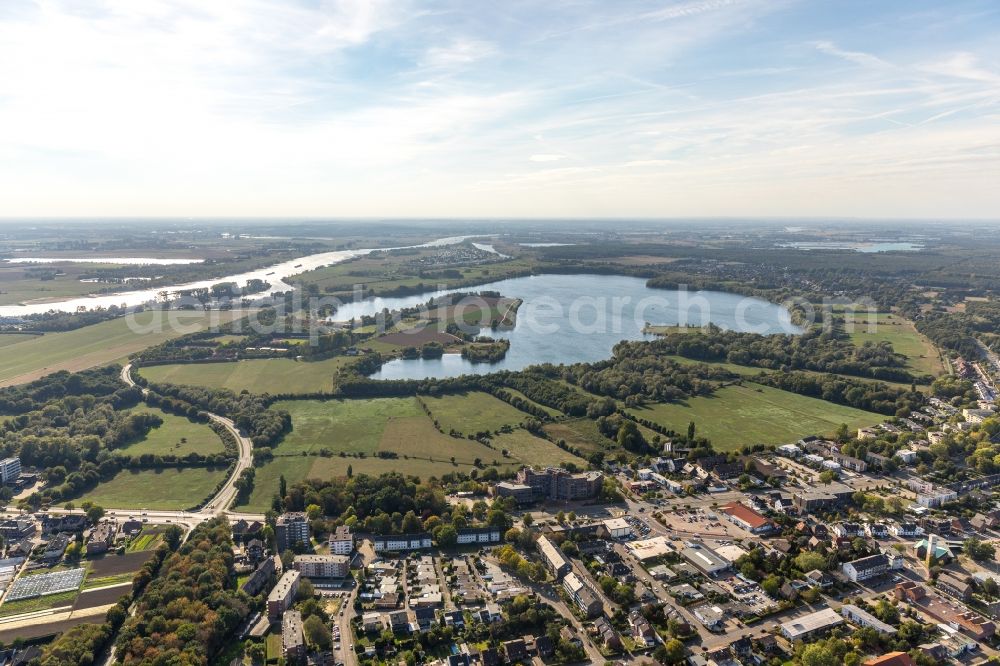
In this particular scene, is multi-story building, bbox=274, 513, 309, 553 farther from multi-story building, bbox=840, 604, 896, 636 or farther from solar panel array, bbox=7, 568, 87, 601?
multi-story building, bbox=840, 604, 896, 636

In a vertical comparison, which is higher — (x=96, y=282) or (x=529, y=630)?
(x=96, y=282)

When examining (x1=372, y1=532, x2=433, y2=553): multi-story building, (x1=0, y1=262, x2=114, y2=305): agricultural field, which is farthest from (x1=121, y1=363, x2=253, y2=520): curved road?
(x1=0, y1=262, x2=114, y2=305): agricultural field

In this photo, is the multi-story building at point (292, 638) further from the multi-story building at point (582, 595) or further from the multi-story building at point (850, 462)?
the multi-story building at point (850, 462)

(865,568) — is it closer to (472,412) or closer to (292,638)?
(292,638)

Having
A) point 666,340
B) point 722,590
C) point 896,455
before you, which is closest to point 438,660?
point 722,590

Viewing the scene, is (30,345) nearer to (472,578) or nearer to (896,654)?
(472,578)
